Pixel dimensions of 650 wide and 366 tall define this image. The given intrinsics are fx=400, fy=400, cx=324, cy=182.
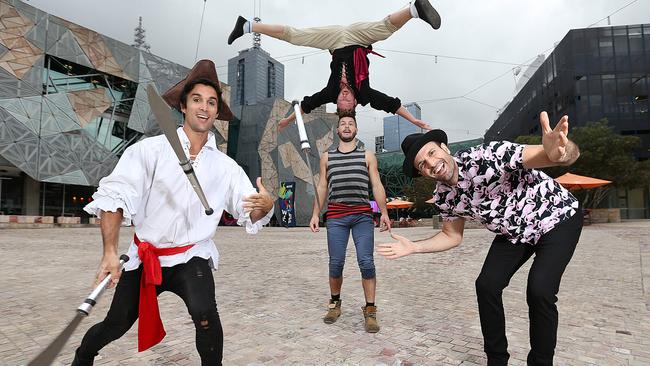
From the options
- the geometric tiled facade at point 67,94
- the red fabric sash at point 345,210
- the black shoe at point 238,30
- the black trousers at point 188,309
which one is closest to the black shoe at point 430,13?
the black shoe at point 238,30

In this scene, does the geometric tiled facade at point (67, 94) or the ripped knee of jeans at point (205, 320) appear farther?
the geometric tiled facade at point (67, 94)

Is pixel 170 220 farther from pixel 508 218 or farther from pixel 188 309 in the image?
A: pixel 508 218

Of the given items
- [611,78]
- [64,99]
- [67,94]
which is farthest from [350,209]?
[611,78]

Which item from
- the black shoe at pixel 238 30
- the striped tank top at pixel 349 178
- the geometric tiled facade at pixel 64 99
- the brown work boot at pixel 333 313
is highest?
the geometric tiled facade at pixel 64 99

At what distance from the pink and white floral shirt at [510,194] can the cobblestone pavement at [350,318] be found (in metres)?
1.10

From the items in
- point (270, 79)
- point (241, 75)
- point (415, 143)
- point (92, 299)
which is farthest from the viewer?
point (241, 75)

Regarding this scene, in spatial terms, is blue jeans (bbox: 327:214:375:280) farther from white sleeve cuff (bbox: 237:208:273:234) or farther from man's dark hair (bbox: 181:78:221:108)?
man's dark hair (bbox: 181:78:221:108)

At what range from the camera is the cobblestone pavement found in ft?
10.1

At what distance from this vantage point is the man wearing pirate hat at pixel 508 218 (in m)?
2.42

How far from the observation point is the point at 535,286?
7.95 ft

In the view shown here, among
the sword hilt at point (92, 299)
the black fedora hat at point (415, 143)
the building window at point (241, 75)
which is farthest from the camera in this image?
the building window at point (241, 75)

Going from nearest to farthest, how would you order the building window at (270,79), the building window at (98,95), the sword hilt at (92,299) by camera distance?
the sword hilt at (92,299), the building window at (98,95), the building window at (270,79)

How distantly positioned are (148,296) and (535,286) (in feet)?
7.42

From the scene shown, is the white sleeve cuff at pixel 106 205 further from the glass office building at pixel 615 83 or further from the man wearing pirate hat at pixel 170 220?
the glass office building at pixel 615 83
